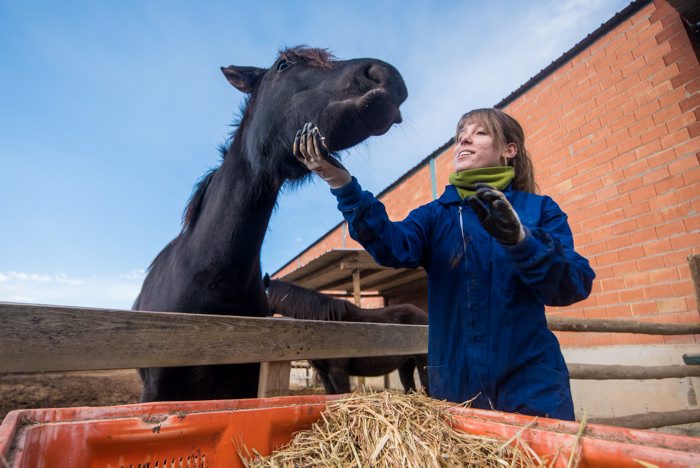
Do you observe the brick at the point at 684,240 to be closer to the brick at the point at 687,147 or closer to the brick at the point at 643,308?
the brick at the point at 643,308

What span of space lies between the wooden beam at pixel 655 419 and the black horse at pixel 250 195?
292 centimetres

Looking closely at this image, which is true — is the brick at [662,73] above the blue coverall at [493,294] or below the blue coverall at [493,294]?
above

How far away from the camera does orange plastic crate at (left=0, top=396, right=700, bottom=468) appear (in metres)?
0.61

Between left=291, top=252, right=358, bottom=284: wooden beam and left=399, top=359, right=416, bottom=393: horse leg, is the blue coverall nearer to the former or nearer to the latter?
left=291, top=252, right=358, bottom=284: wooden beam

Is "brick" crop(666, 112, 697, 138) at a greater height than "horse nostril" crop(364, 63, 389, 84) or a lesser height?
greater

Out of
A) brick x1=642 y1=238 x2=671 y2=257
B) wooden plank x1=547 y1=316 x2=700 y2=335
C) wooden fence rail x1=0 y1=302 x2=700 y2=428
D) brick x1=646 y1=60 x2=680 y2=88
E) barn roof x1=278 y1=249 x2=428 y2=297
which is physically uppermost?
brick x1=646 y1=60 x2=680 y2=88

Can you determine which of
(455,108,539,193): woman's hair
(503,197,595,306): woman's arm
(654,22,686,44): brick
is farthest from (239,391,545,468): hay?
(654,22,686,44): brick

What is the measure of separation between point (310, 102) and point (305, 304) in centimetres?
366

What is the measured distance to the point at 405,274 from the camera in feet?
23.2

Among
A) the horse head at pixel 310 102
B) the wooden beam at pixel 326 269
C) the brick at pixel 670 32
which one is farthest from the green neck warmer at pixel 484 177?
the wooden beam at pixel 326 269

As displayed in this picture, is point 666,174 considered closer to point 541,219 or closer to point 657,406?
point 657,406

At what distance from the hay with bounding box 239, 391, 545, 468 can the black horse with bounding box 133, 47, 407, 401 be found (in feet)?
3.68

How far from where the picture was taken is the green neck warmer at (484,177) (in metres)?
1.43

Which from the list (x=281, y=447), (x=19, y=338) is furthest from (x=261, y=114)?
(x=281, y=447)
